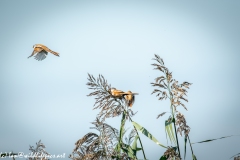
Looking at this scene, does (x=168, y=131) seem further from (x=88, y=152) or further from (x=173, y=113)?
(x=88, y=152)

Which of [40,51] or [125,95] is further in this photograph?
[40,51]

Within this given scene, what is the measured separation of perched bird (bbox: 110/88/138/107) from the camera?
2.82 m

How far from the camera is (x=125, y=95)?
2895 millimetres

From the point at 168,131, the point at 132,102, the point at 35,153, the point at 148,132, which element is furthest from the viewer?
the point at 35,153

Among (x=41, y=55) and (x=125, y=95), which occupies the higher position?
(x=41, y=55)

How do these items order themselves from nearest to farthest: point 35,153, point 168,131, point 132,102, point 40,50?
point 168,131 → point 132,102 → point 35,153 → point 40,50

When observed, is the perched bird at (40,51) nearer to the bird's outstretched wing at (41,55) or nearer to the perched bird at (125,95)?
the bird's outstretched wing at (41,55)

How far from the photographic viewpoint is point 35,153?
339 centimetres

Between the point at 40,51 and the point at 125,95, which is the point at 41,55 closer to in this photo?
the point at 40,51

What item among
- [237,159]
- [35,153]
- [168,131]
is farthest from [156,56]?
[35,153]

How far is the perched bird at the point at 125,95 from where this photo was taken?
2820 mm

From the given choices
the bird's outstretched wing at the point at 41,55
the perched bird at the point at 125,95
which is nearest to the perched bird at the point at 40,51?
the bird's outstretched wing at the point at 41,55

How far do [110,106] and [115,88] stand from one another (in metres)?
0.19

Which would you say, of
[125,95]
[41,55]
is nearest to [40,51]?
[41,55]
